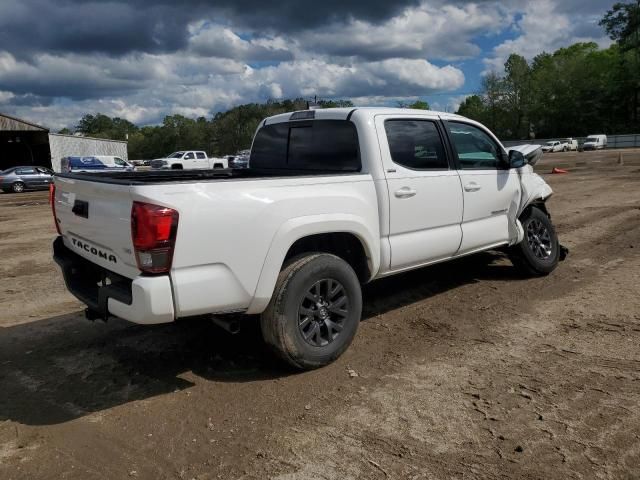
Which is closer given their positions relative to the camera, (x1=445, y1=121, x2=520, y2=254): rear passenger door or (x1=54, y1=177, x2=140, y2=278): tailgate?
(x1=54, y1=177, x2=140, y2=278): tailgate

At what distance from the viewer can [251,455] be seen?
2.98 meters

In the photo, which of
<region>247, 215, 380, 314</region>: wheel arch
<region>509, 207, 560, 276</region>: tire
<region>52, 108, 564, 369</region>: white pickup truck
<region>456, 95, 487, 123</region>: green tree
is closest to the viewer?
<region>52, 108, 564, 369</region>: white pickup truck

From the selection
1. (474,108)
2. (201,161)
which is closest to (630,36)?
(474,108)

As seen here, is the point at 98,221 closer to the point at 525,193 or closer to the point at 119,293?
the point at 119,293

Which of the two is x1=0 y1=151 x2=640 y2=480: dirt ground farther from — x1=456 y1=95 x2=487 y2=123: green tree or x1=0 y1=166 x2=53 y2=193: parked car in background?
x1=456 y1=95 x2=487 y2=123: green tree

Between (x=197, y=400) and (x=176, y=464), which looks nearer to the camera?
(x=176, y=464)

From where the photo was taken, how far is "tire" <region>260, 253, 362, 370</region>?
3723mm

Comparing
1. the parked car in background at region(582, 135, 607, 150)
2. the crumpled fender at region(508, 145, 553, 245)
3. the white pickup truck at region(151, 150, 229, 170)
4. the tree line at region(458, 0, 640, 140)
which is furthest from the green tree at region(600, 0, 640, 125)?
the crumpled fender at region(508, 145, 553, 245)

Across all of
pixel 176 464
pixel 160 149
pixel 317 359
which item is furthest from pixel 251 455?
pixel 160 149

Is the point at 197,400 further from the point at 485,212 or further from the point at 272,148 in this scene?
the point at 485,212

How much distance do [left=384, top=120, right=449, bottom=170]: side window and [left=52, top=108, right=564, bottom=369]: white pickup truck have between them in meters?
0.01

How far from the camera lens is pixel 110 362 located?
4.33m

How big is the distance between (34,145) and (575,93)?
75.4 m

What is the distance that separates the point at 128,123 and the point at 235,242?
182 metres
